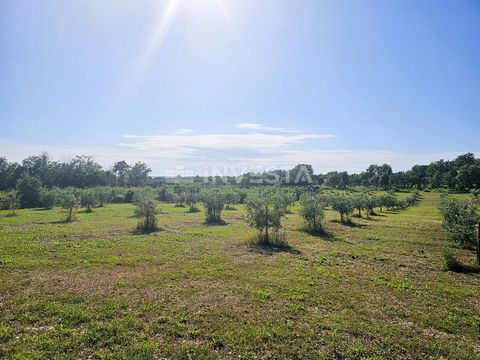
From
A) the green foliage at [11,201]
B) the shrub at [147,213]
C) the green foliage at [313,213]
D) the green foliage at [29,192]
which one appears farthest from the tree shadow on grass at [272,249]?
the green foliage at [29,192]

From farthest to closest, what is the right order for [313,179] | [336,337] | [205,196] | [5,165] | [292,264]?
1. [313,179]
2. [5,165]
3. [205,196]
4. [292,264]
5. [336,337]

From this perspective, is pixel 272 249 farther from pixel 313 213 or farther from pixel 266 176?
pixel 266 176

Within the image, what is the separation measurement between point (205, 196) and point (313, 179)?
11528cm

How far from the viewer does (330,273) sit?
53.2ft

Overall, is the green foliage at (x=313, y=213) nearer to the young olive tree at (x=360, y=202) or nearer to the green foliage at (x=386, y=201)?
the young olive tree at (x=360, y=202)

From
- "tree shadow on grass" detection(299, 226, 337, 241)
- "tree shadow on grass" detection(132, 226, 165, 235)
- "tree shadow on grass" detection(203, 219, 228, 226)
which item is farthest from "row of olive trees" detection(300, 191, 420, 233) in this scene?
"tree shadow on grass" detection(132, 226, 165, 235)

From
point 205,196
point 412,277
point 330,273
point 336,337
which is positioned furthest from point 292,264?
point 205,196

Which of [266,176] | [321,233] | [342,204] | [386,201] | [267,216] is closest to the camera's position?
[267,216]

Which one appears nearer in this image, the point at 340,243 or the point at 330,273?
the point at 330,273

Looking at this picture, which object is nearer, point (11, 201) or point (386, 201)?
point (11, 201)

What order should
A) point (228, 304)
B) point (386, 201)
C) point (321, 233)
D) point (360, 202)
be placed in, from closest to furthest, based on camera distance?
point (228, 304), point (321, 233), point (360, 202), point (386, 201)

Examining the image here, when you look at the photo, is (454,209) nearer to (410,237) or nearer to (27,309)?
(410,237)

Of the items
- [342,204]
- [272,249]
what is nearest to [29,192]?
[272,249]

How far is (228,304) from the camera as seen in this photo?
1152cm
